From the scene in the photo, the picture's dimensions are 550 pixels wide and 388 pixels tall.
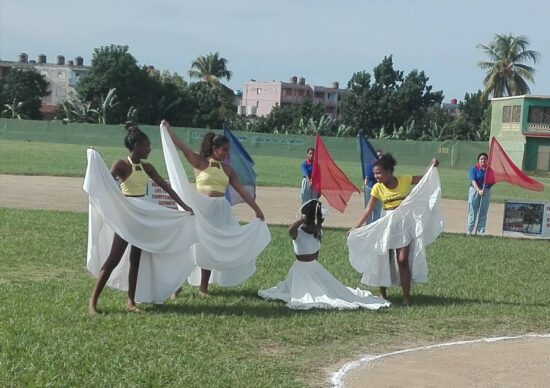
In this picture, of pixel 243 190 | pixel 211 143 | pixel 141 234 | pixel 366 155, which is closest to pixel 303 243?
pixel 243 190

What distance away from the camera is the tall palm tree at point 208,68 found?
107 meters

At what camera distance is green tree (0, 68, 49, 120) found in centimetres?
8725

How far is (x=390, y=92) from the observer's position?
87500mm

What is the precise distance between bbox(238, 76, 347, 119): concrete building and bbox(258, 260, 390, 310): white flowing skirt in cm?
14231

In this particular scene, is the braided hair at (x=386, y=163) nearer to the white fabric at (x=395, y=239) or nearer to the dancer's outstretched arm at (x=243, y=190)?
the white fabric at (x=395, y=239)

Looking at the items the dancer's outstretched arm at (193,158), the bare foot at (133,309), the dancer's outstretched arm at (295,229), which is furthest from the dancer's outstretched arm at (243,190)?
the bare foot at (133,309)

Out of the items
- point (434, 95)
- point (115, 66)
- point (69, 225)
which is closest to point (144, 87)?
point (115, 66)

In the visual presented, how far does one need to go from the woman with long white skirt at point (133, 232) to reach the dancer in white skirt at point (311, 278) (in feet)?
4.23

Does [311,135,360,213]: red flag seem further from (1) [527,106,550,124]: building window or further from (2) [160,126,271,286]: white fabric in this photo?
(1) [527,106,550,124]: building window

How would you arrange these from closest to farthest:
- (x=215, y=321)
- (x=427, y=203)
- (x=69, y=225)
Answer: (x=215, y=321)
(x=427, y=203)
(x=69, y=225)

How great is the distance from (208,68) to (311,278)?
98953 mm

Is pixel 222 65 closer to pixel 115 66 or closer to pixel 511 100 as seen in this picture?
pixel 115 66

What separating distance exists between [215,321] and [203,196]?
180 cm

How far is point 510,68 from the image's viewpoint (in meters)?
86.4
